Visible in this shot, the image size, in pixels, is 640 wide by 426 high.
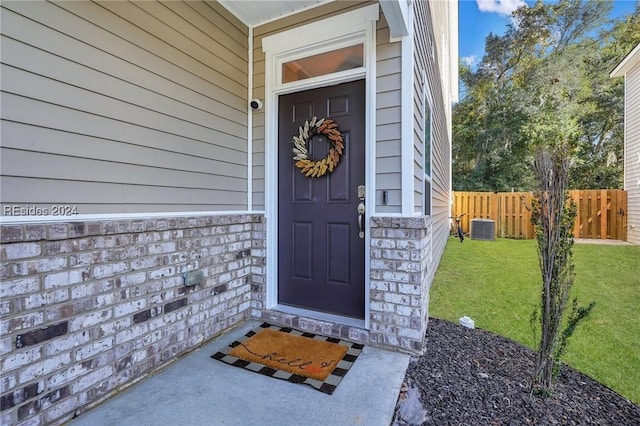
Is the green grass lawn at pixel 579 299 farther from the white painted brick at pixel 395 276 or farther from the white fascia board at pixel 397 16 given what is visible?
the white fascia board at pixel 397 16

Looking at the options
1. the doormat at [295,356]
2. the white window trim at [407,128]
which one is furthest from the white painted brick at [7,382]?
the white window trim at [407,128]

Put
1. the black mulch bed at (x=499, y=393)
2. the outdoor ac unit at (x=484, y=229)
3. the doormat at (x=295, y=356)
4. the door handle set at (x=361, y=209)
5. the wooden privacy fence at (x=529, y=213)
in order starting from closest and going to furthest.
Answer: the black mulch bed at (x=499, y=393) < the doormat at (x=295, y=356) < the door handle set at (x=361, y=209) < the wooden privacy fence at (x=529, y=213) < the outdoor ac unit at (x=484, y=229)

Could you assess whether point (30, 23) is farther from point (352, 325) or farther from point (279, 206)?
point (352, 325)

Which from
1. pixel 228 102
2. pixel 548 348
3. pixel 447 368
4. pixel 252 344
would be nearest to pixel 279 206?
pixel 228 102

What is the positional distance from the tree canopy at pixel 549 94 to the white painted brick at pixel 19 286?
15414 millimetres

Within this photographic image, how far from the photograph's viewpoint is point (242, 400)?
6.29ft

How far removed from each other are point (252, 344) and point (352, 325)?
0.85 meters

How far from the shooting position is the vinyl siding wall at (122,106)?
1594mm

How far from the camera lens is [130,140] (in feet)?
6.88

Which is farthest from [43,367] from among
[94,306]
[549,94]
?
[549,94]

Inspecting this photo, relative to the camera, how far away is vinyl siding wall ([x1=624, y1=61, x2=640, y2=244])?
7.53 metres

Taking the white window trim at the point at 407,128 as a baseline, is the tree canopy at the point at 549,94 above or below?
above

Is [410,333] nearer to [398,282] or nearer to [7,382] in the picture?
[398,282]

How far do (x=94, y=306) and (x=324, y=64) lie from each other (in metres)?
2.59
